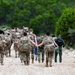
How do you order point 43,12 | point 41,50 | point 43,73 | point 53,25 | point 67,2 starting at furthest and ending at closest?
point 67,2 < point 43,12 < point 53,25 < point 41,50 < point 43,73

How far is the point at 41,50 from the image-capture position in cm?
2273

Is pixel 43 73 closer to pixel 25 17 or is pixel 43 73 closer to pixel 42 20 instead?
pixel 42 20

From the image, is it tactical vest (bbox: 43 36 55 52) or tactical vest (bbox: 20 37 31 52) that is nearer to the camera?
tactical vest (bbox: 20 37 31 52)

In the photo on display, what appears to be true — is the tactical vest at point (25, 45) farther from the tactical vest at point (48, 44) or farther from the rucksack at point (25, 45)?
the tactical vest at point (48, 44)

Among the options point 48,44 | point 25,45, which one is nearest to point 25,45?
point 25,45

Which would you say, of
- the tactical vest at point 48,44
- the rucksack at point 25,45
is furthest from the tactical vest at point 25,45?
the tactical vest at point 48,44

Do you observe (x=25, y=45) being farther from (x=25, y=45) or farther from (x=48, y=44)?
(x=48, y=44)

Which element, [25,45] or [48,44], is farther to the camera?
[48,44]

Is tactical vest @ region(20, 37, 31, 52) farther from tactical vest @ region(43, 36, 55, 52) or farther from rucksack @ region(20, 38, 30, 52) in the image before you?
tactical vest @ region(43, 36, 55, 52)

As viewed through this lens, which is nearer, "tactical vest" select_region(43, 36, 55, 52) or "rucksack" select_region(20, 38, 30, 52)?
"rucksack" select_region(20, 38, 30, 52)

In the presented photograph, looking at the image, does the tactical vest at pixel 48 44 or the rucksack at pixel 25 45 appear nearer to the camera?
the rucksack at pixel 25 45

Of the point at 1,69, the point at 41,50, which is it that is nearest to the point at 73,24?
the point at 41,50

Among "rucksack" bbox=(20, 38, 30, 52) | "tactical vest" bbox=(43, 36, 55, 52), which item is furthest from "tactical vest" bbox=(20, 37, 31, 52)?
"tactical vest" bbox=(43, 36, 55, 52)

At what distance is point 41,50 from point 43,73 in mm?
4952
